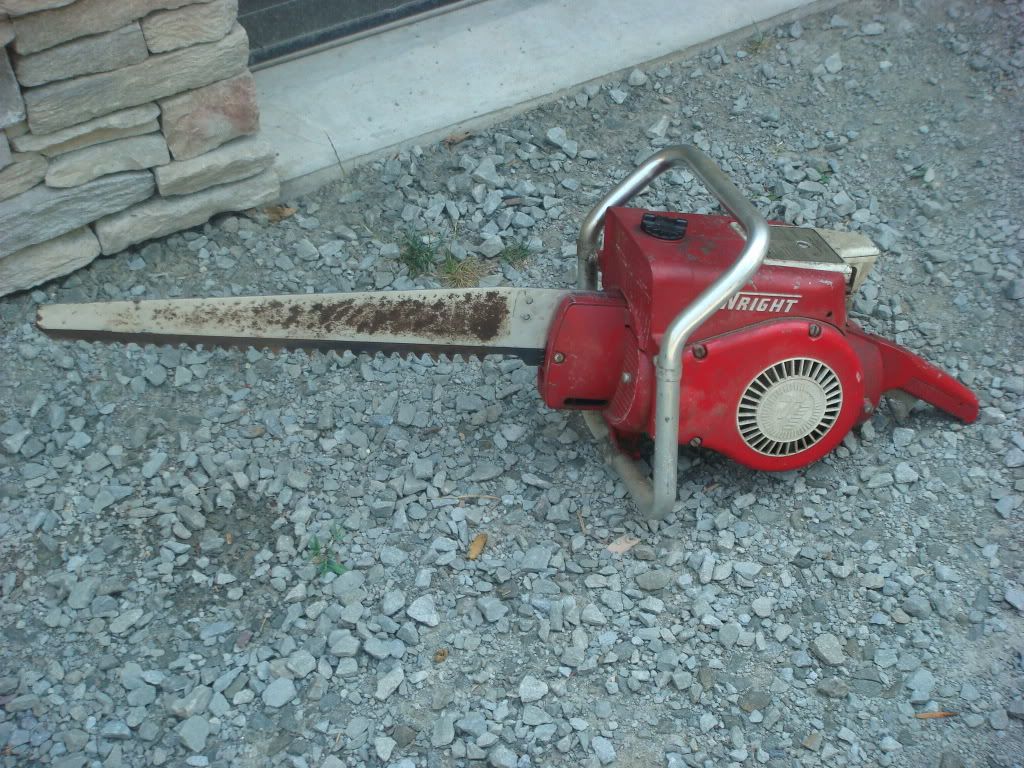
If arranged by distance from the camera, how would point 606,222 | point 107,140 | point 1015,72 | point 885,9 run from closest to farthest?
1. point 606,222
2. point 107,140
3. point 1015,72
4. point 885,9

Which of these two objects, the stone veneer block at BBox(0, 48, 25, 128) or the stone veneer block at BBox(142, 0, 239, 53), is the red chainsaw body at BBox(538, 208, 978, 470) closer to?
the stone veneer block at BBox(142, 0, 239, 53)

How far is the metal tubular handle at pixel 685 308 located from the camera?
2375 millimetres

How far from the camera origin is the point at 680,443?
2.80 metres

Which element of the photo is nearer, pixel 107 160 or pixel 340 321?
pixel 340 321

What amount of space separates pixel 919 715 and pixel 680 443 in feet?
2.82

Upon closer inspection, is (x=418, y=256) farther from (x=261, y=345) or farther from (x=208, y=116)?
(x=261, y=345)

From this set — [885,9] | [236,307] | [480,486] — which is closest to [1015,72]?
[885,9]

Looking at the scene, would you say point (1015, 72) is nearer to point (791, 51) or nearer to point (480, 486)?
point (791, 51)

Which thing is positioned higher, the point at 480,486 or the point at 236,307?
the point at 236,307

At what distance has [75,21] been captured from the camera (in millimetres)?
3154

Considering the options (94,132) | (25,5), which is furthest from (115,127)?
(25,5)

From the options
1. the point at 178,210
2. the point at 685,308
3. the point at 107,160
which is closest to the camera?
the point at 685,308

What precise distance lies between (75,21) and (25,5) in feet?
0.53

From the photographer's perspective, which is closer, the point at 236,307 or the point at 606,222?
the point at 236,307
